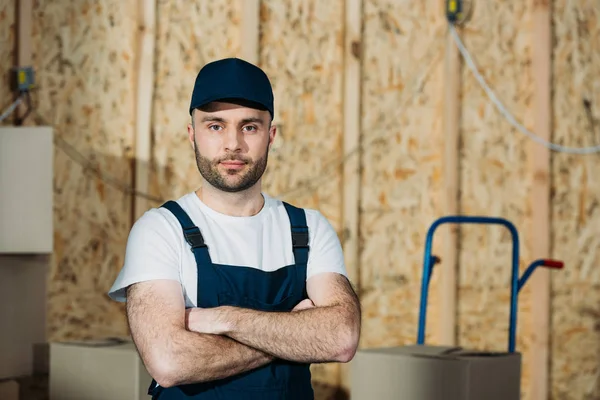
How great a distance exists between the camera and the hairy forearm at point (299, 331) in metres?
1.91

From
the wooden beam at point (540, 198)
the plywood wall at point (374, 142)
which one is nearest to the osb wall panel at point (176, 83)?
the plywood wall at point (374, 142)

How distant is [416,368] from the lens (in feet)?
11.1

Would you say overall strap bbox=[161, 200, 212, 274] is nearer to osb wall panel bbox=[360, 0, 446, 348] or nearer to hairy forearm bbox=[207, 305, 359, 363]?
hairy forearm bbox=[207, 305, 359, 363]

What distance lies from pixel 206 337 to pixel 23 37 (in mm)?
2705

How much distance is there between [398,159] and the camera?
4867 millimetres

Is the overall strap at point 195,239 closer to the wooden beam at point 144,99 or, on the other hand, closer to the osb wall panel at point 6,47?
the osb wall panel at point 6,47

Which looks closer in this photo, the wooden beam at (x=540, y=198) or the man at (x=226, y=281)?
the man at (x=226, y=281)

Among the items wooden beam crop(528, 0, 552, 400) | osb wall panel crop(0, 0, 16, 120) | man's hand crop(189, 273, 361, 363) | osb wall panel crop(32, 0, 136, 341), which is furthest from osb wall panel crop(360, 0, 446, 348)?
man's hand crop(189, 273, 361, 363)

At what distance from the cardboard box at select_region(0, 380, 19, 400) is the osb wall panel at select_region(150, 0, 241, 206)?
116 cm

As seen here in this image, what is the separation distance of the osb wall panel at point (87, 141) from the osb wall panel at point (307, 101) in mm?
700

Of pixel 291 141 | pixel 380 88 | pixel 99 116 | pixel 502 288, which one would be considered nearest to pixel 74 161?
pixel 99 116

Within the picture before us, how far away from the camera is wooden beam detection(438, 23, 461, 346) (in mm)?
4855

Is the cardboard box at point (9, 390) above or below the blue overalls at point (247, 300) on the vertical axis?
below

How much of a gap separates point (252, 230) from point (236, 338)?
225mm
